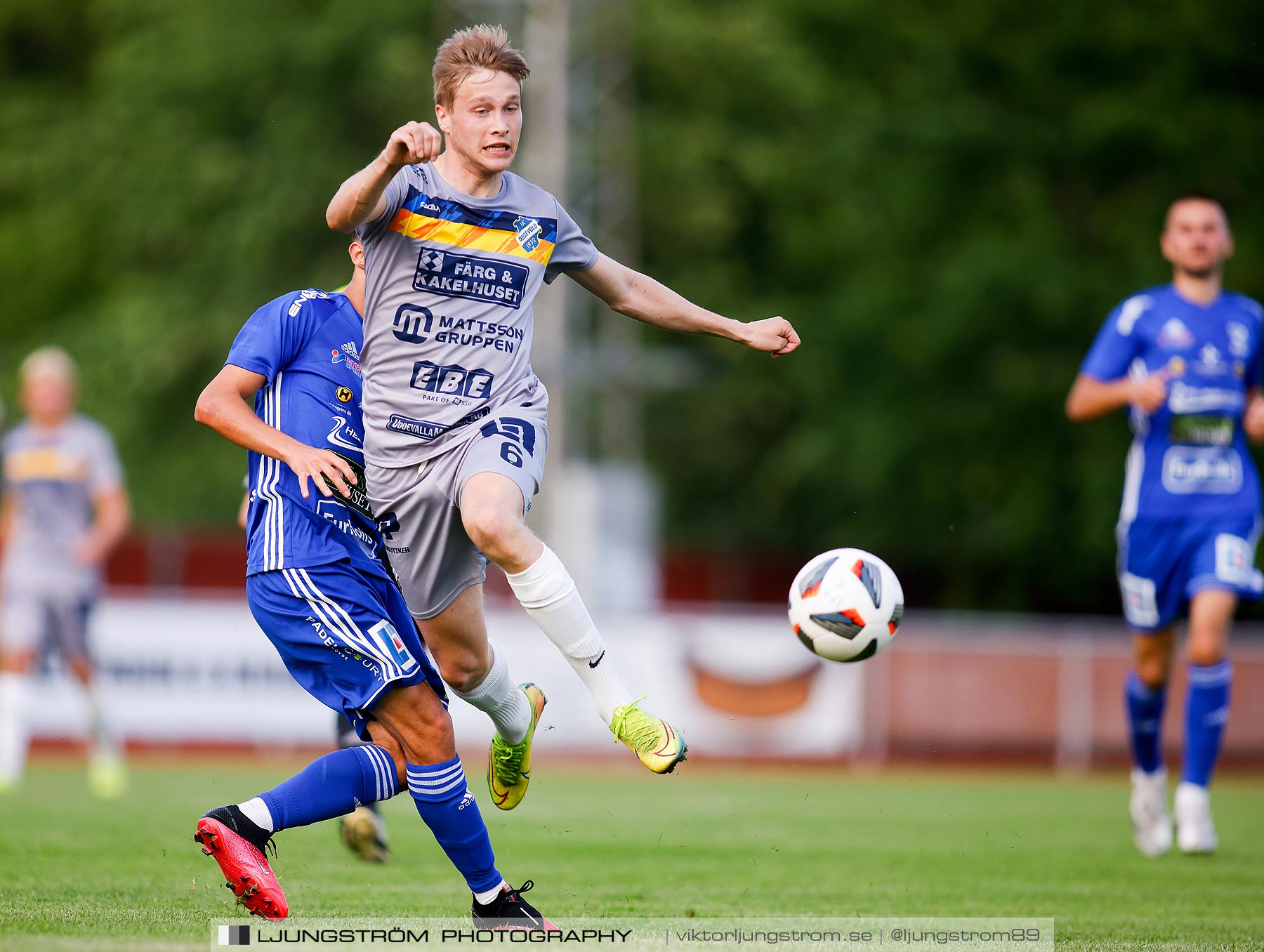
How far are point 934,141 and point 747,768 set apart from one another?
1066 centimetres

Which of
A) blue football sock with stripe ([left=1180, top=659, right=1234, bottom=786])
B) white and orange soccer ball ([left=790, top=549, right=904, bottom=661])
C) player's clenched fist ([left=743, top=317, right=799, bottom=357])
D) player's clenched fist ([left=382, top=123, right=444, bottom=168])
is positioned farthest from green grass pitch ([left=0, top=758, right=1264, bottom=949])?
player's clenched fist ([left=382, top=123, right=444, bottom=168])

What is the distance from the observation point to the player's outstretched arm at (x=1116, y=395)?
769 cm

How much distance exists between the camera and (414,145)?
15.6ft

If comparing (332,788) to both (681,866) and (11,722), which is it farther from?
(11,722)

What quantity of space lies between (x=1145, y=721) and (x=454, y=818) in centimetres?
428

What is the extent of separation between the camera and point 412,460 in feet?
17.2

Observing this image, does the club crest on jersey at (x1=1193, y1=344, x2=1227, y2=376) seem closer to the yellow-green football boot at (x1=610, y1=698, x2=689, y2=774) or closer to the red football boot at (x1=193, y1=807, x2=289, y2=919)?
the yellow-green football boot at (x1=610, y1=698, x2=689, y2=774)

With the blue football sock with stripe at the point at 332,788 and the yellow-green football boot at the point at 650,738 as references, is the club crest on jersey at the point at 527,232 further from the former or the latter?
the blue football sock with stripe at the point at 332,788

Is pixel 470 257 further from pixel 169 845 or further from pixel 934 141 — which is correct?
pixel 934 141

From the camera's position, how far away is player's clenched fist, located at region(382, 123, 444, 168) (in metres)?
4.75

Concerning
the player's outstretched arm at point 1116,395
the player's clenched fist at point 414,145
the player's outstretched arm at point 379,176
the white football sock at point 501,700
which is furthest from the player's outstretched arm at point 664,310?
the player's outstretched arm at point 1116,395

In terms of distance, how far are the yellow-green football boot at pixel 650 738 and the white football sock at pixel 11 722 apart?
26.2 ft

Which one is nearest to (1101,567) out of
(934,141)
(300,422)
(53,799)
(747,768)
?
(934,141)

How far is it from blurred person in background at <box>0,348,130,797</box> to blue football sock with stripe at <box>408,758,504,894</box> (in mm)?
7146
